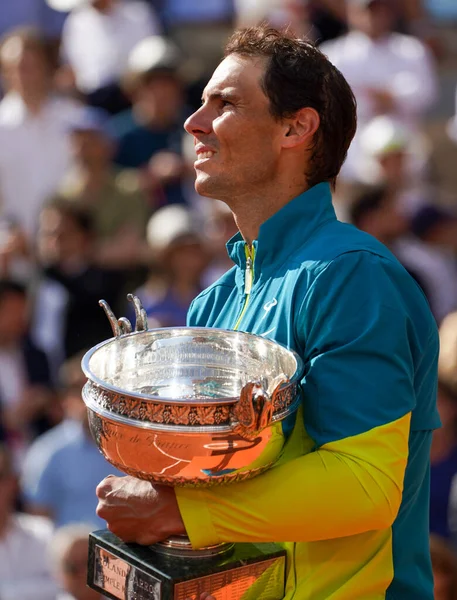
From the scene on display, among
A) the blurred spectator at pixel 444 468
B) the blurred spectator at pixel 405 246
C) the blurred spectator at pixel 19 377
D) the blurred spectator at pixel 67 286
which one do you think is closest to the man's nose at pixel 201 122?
the blurred spectator at pixel 444 468

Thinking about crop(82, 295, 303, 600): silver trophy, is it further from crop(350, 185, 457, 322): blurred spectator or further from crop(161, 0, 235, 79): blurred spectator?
crop(161, 0, 235, 79): blurred spectator

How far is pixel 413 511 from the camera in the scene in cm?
222

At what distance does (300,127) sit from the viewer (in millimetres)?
2236

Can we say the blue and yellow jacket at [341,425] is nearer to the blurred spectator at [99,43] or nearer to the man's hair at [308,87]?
the man's hair at [308,87]

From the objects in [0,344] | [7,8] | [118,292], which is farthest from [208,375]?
[7,8]

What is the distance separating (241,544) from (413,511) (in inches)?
14.2

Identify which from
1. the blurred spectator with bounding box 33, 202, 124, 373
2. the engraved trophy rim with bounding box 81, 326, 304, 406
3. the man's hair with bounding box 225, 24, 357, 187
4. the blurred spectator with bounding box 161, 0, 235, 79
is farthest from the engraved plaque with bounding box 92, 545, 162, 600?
the blurred spectator with bounding box 161, 0, 235, 79

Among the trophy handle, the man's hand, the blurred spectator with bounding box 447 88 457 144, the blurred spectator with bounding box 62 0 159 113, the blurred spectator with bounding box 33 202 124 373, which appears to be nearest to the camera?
the trophy handle

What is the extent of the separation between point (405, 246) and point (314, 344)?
15.7 ft

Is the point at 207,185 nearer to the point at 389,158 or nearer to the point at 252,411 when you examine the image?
the point at 252,411

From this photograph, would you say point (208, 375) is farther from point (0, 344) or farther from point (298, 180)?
point (0, 344)

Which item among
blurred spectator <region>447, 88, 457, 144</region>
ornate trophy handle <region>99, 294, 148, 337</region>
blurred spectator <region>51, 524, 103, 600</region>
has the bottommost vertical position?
blurred spectator <region>51, 524, 103, 600</region>

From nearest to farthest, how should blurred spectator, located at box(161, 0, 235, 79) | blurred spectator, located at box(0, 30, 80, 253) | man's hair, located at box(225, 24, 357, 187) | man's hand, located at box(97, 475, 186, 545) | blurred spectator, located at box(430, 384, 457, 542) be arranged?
1. man's hand, located at box(97, 475, 186, 545)
2. man's hair, located at box(225, 24, 357, 187)
3. blurred spectator, located at box(430, 384, 457, 542)
4. blurred spectator, located at box(0, 30, 80, 253)
5. blurred spectator, located at box(161, 0, 235, 79)

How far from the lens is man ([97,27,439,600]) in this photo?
1913 mm
